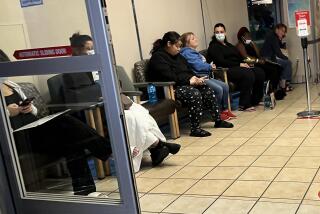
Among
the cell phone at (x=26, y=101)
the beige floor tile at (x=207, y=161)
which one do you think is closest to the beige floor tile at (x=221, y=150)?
the beige floor tile at (x=207, y=161)

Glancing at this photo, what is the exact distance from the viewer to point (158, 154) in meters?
3.97

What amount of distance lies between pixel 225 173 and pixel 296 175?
0.57 metres

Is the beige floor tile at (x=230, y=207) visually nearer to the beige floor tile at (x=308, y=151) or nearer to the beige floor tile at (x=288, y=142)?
the beige floor tile at (x=308, y=151)

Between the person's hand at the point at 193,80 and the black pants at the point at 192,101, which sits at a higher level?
the person's hand at the point at 193,80

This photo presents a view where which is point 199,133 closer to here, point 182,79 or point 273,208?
point 182,79

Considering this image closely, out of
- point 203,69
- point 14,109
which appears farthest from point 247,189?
point 203,69

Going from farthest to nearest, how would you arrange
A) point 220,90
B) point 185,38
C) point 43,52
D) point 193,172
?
point 185,38
point 220,90
point 193,172
point 43,52

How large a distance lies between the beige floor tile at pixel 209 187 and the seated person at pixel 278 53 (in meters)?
4.05

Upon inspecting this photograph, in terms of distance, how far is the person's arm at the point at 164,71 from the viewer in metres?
5.05

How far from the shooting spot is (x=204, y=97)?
5281mm

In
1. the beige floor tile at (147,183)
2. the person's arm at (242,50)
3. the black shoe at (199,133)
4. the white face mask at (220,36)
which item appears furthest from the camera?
the person's arm at (242,50)

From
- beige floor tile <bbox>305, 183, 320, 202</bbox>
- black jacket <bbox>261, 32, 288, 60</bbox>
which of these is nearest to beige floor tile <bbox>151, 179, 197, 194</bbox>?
beige floor tile <bbox>305, 183, 320, 202</bbox>

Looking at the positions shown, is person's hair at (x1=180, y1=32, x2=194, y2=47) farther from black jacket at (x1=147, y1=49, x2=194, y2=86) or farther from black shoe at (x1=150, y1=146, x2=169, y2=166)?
black shoe at (x1=150, y1=146, x2=169, y2=166)

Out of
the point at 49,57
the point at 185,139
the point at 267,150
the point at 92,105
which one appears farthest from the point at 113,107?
the point at 185,139
